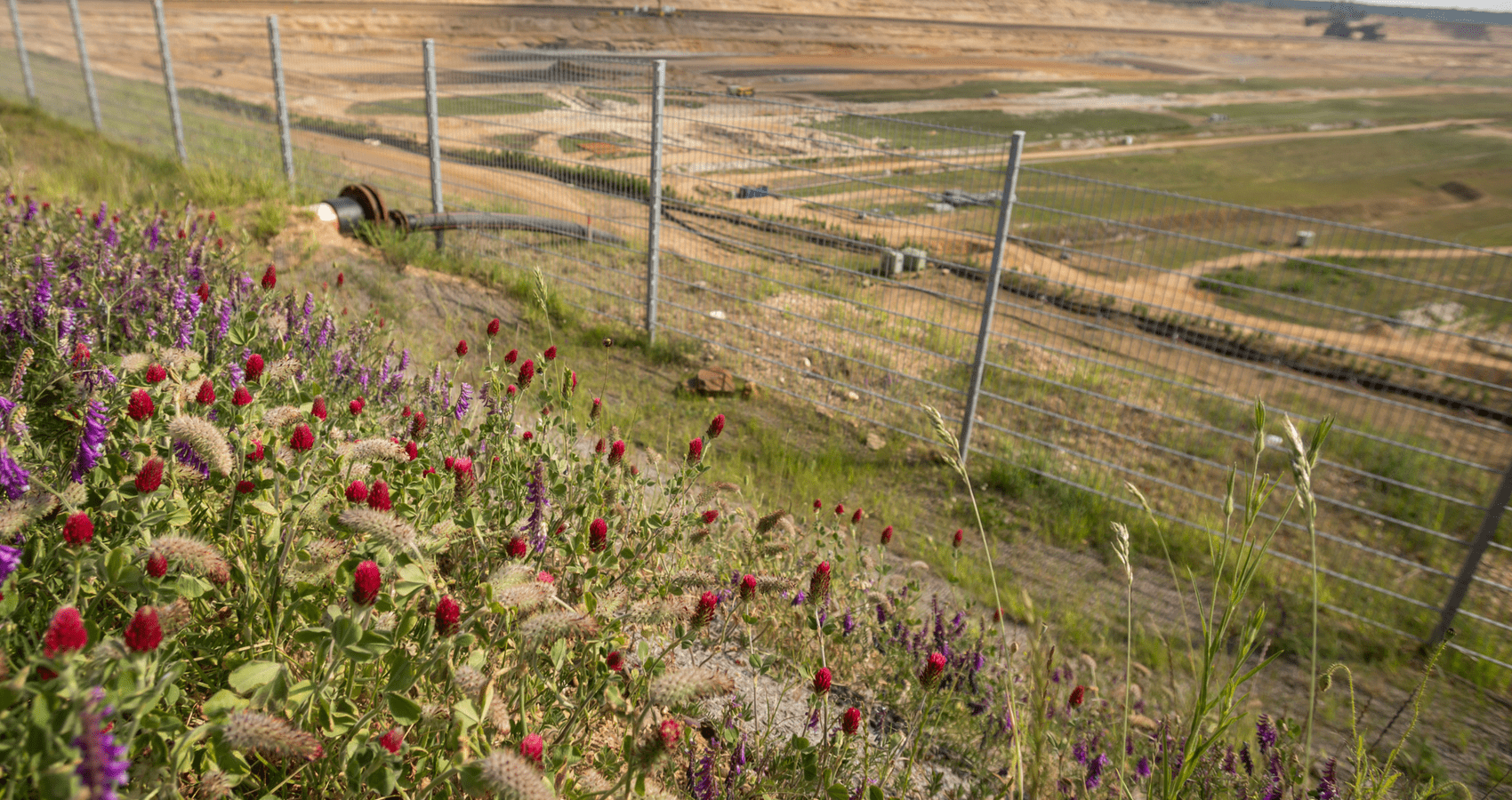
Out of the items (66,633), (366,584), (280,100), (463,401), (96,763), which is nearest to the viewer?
(96,763)

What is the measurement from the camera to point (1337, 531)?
6309mm

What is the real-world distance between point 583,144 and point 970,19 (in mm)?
96897

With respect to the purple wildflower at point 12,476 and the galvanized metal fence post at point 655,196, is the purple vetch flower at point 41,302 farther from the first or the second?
the galvanized metal fence post at point 655,196

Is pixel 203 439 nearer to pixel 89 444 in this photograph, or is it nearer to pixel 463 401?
pixel 89 444

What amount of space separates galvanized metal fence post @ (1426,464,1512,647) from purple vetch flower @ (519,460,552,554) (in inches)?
172

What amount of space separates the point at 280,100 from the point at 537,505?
8.77 meters

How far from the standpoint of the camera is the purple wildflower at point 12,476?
5.39 ft

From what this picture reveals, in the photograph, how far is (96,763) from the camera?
0.94 m

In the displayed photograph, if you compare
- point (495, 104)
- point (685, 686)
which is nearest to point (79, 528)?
point (685, 686)

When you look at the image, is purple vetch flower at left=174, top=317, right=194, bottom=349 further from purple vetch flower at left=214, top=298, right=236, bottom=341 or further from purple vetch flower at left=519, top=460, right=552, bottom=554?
purple vetch flower at left=519, top=460, right=552, bottom=554

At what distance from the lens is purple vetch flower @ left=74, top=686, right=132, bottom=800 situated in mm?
940

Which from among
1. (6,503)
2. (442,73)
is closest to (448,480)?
(6,503)

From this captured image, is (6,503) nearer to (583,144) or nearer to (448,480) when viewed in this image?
(448,480)

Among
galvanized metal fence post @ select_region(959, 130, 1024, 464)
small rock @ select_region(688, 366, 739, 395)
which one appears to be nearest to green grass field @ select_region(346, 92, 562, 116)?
small rock @ select_region(688, 366, 739, 395)
